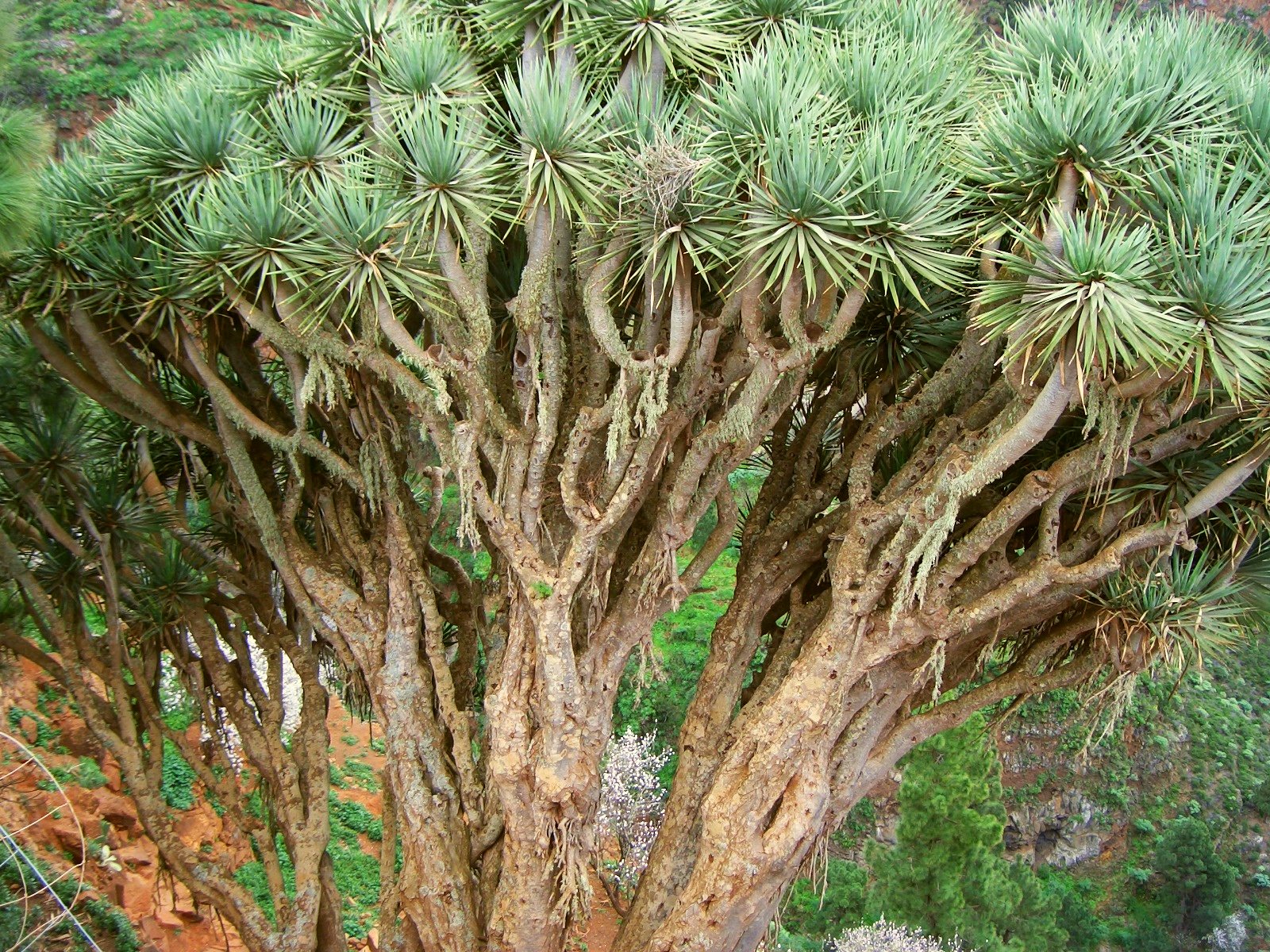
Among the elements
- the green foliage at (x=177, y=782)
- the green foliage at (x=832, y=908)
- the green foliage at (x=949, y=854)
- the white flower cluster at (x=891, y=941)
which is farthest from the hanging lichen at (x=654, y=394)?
the green foliage at (x=832, y=908)

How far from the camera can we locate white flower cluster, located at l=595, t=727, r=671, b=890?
12664mm

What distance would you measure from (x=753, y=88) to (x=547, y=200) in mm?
1148

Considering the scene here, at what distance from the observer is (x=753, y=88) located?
5.05m

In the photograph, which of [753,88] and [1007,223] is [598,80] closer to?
[753,88]

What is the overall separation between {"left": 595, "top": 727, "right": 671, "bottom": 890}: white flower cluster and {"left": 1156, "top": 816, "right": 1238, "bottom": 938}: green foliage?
8043 mm

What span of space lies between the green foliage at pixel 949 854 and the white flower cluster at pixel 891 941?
0.13 metres

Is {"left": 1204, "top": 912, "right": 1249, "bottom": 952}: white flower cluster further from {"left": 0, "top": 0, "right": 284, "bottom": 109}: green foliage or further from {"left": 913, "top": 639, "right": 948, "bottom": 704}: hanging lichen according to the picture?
{"left": 0, "top": 0, "right": 284, "bottom": 109}: green foliage

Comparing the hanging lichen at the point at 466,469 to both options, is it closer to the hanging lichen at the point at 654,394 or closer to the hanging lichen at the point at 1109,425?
the hanging lichen at the point at 654,394

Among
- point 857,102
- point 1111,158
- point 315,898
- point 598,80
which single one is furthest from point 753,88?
point 315,898

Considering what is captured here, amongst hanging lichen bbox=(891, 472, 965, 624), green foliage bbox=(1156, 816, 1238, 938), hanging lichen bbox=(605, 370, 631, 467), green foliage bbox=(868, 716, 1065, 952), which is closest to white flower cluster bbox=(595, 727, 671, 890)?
green foliage bbox=(868, 716, 1065, 952)

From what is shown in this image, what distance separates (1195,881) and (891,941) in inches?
250

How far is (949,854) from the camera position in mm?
12148

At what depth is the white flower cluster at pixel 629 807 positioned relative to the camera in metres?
12.7

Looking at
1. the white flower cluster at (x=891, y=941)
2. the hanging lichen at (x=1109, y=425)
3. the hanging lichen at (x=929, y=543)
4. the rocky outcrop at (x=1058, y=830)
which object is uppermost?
the rocky outcrop at (x=1058, y=830)
